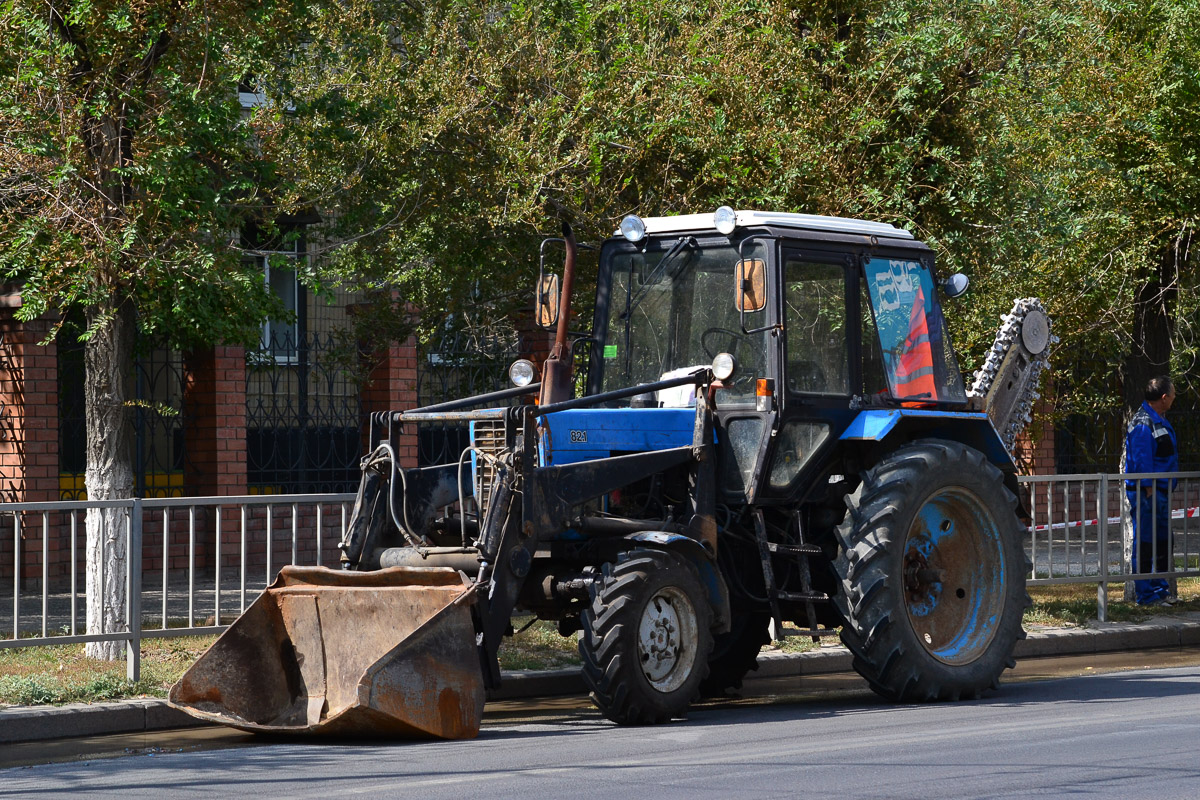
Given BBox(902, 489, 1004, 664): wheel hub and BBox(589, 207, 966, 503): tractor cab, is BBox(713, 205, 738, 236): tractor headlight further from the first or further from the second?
BBox(902, 489, 1004, 664): wheel hub

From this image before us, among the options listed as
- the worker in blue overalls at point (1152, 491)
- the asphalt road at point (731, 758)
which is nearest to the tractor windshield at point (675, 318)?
the asphalt road at point (731, 758)

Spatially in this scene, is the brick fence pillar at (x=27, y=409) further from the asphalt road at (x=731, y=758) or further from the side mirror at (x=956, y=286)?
the side mirror at (x=956, y=286)

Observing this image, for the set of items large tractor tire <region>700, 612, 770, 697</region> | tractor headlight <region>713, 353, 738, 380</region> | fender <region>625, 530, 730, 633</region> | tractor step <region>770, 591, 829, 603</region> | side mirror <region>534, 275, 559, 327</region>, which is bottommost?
large tractor tire <region>700, 612, 770, 697</region>

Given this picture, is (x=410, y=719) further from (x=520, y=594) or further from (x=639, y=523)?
(x=639, y=523)

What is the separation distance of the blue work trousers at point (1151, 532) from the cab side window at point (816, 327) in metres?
5.06

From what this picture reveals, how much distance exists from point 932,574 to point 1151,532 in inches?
191

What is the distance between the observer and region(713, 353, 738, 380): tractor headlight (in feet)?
29.1

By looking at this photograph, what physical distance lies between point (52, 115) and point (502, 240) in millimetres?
4205

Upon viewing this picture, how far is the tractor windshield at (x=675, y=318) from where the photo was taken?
9469 millimetres

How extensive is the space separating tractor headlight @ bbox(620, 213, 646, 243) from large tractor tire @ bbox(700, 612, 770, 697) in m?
2.41

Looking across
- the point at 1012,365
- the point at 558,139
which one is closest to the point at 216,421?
the point at 558,139

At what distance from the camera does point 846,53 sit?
1387cm

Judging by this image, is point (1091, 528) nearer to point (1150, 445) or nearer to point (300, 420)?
point (1150, 445)

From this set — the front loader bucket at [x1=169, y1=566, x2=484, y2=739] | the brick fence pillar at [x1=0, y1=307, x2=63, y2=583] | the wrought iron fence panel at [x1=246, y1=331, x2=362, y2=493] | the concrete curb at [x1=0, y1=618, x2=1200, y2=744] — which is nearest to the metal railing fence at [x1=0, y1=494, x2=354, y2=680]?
the concrete curb at [x1=0, y1=618, x2=1200, y2=744]
